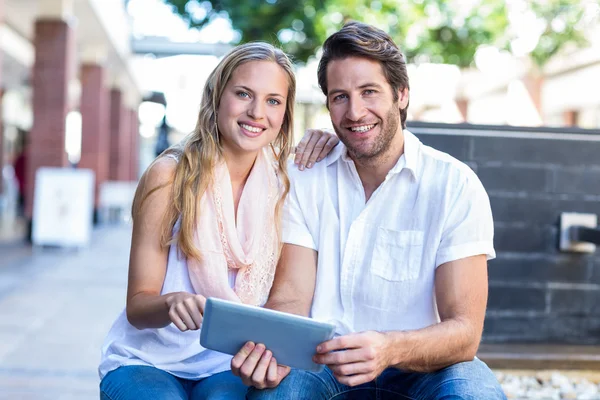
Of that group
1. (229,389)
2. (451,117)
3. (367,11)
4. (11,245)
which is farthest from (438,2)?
(229,389)

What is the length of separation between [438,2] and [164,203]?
8881 millimetres

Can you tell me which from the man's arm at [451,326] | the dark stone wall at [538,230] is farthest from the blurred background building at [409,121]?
the man's arm at [451,326]

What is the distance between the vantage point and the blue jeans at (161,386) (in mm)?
2246

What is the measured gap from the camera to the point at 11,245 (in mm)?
12344

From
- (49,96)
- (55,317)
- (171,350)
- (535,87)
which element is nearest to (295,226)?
(171,350)

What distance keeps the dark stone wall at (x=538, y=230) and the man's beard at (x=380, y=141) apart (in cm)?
150

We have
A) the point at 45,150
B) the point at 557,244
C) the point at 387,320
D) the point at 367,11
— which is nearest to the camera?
the point at 387,320

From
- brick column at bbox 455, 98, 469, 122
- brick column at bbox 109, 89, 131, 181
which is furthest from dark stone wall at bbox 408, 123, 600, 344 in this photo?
brick column at bbox 455, 98, 469, 122

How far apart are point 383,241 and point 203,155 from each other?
60cm

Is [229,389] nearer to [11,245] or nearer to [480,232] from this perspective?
[480,232]

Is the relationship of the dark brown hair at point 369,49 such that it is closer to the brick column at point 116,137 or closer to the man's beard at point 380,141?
the man's beard at point 380,141

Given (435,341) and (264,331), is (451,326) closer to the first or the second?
(435,341)

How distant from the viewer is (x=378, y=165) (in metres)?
2.55

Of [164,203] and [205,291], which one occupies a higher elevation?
[164,203]
